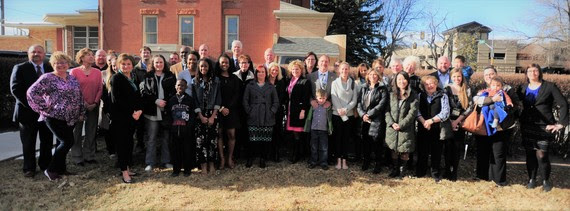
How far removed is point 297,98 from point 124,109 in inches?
106

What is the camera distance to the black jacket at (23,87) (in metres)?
5.18

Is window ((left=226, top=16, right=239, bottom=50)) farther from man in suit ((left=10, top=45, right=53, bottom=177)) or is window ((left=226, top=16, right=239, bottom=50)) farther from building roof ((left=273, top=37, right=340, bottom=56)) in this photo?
man in suit ((left=10, top=45, right=53, bottom=177))

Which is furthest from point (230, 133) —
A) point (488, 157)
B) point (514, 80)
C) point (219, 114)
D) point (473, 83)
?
point (514, 80)

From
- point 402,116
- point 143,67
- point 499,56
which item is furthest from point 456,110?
point 499,56

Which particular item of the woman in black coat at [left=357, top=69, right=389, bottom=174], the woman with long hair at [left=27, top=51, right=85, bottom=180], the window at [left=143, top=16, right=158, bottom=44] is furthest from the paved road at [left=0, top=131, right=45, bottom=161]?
the window at [left=143, top=16, right=158, bottom=44]

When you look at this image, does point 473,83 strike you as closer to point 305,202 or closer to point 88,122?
point 305,202

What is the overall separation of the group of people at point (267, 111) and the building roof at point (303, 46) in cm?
1325

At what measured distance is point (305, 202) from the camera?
15.4ft

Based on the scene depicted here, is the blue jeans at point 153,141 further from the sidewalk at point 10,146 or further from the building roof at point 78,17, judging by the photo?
the building roof at point 78,17

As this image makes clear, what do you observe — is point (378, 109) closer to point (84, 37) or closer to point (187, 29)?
point (187, 29)

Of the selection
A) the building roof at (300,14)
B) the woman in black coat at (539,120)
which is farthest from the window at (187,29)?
the woman in black coat at (539,120)

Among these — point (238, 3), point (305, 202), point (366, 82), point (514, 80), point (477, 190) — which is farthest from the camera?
point (238, 3)

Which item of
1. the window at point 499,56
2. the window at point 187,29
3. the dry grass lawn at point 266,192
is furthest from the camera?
the window at point 499,56

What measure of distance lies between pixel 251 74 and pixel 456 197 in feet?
12.0
